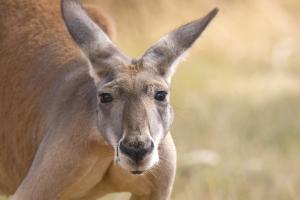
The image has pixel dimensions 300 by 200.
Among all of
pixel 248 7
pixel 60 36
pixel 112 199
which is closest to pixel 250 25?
pixel 248 7

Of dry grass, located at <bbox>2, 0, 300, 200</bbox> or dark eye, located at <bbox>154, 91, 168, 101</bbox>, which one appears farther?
dry grass, located at <bbox>2, 0, 300, 200</bbox>

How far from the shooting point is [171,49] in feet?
26.4

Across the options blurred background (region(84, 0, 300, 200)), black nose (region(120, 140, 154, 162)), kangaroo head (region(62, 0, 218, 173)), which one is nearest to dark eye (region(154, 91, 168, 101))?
kangaroo head (region(62, 0, 218, 173))

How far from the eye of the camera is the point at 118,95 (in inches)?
305

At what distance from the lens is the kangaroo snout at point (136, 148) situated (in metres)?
7.43

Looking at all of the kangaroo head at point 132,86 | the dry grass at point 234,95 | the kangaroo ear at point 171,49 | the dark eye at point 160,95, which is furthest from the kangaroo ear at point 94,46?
the dry grass at point 234,95

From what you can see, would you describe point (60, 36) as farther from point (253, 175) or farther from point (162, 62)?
point (253, 175)

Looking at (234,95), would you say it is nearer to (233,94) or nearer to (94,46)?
(233,94)

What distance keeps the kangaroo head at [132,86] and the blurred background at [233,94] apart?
5.50 ft

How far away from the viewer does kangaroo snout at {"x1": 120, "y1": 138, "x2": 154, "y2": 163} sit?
7.43 metres

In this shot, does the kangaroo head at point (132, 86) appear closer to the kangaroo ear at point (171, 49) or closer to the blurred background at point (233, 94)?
the kangaroo ear at point (171, 49)

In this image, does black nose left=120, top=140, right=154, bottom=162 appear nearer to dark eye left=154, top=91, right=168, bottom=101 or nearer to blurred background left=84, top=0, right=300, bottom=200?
dark eye left=154, top=91, right=168, bottom=101

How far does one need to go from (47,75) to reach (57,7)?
65 centimetres

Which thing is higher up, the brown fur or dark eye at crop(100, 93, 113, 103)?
dark eye at crop(100, 93, 113, 103)
